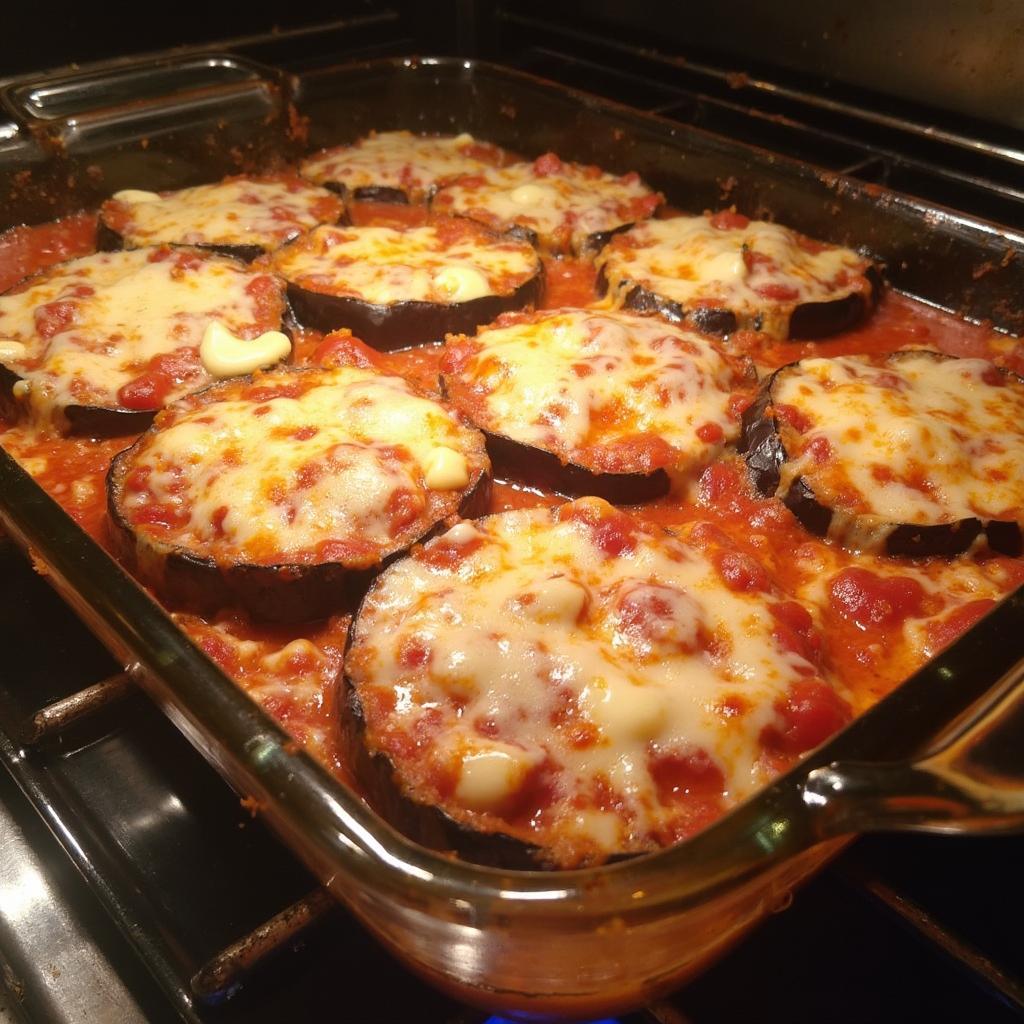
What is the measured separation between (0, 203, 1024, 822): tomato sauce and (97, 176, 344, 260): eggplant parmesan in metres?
0.79

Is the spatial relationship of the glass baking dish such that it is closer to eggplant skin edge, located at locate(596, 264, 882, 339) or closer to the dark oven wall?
eggplant skin edge, located at locate(596, 264, 882, 339)

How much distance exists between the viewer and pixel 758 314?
3.58 metres

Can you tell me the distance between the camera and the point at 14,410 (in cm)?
316

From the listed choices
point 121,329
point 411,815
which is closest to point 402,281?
point 121,329

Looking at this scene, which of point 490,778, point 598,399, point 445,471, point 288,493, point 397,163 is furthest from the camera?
point 397,163

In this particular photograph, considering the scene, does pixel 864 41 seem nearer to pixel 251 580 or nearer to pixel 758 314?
pixel 758 314

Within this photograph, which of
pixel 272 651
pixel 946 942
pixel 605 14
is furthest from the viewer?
pixel 605 14


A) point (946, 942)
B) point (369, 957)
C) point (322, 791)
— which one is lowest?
point (369, 957)

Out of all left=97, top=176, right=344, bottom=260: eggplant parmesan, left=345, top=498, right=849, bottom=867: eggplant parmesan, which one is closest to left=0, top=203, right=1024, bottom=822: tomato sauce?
left=345, top=498, right=849, bottom=867: eggplant parmesan

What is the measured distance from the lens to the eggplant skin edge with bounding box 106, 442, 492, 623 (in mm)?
2393

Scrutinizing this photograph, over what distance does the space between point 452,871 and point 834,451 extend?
188 centimetres

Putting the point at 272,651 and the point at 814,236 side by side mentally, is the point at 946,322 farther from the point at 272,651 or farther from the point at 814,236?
the point at 272,651

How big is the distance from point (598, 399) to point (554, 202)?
64.2 inches

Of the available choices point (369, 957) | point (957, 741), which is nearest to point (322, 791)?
point (369, 957)
